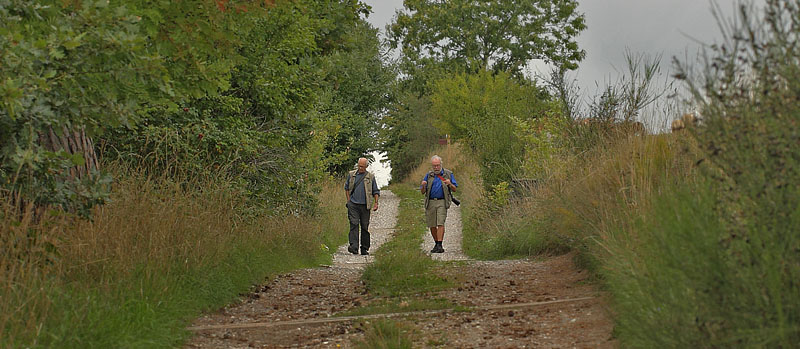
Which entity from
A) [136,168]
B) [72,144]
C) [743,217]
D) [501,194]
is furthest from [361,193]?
[743,217]

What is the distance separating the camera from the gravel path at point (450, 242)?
14.6m

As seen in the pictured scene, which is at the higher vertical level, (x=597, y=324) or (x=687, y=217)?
(x=687, y=217)

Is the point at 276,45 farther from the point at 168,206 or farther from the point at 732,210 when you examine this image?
the point at 732,210

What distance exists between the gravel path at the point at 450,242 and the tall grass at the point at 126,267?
4.08m

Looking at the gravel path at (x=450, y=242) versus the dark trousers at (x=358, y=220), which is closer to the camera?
the gravel path at (x=450, y=242)

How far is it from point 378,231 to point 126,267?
1538 centimetres

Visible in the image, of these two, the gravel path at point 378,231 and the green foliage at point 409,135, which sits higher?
the green foliage at point 409,135

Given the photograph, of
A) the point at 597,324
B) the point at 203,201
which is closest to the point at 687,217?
the point at 597,324

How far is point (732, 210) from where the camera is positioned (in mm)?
4129

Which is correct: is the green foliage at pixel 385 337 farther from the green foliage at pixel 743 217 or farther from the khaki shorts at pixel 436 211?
the khaki shorts at pixel 436 211

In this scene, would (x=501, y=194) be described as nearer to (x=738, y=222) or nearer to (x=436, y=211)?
(x=436, y=211)

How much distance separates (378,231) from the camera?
72.5ft

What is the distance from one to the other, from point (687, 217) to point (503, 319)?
9.92ft

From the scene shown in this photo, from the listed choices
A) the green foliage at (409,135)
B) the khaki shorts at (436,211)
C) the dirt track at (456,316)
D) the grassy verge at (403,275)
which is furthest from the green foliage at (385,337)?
the green foliage at (409,135)
